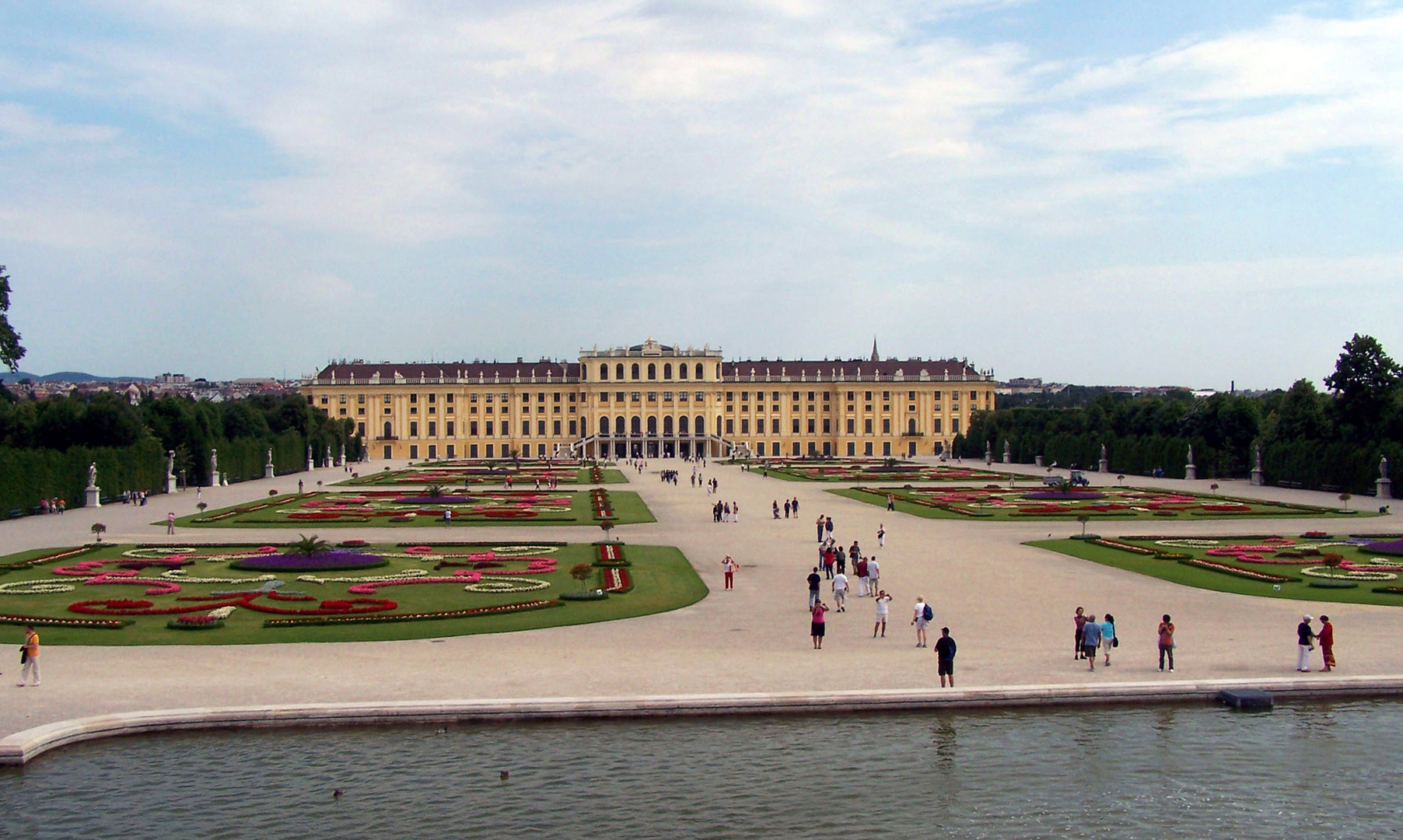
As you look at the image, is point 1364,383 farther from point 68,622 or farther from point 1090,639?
point 68,622

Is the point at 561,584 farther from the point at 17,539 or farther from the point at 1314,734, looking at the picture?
the point at 17,539

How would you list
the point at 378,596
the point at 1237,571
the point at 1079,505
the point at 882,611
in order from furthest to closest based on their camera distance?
the point at 1079,505 → the point at 1237,571 → the point at 378,596 → the point at 882,611

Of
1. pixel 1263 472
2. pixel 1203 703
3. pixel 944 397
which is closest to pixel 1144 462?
pixel 1263 472

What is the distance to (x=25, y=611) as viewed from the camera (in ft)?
69.6

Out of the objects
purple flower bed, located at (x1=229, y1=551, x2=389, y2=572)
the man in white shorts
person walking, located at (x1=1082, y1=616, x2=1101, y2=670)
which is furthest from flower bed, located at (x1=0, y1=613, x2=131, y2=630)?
person walking, located at (x1=1082, y1=616, x2=1101, y2=670)

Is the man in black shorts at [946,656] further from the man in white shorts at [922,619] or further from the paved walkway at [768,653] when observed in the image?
the man in white shorts at [922,619]

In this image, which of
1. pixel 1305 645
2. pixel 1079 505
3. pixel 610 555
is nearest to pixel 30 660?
pixel 610 555

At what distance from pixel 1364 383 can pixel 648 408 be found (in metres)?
73.6

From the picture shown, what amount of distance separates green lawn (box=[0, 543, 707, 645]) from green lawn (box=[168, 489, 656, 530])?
8.23 m

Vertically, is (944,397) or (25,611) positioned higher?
(944,397)

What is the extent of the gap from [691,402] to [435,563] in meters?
93.9

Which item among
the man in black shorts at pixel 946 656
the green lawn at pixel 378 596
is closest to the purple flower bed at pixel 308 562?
the green lawn at pixel 378 596

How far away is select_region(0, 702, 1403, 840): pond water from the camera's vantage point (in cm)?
1134

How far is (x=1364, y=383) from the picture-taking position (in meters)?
58.3
